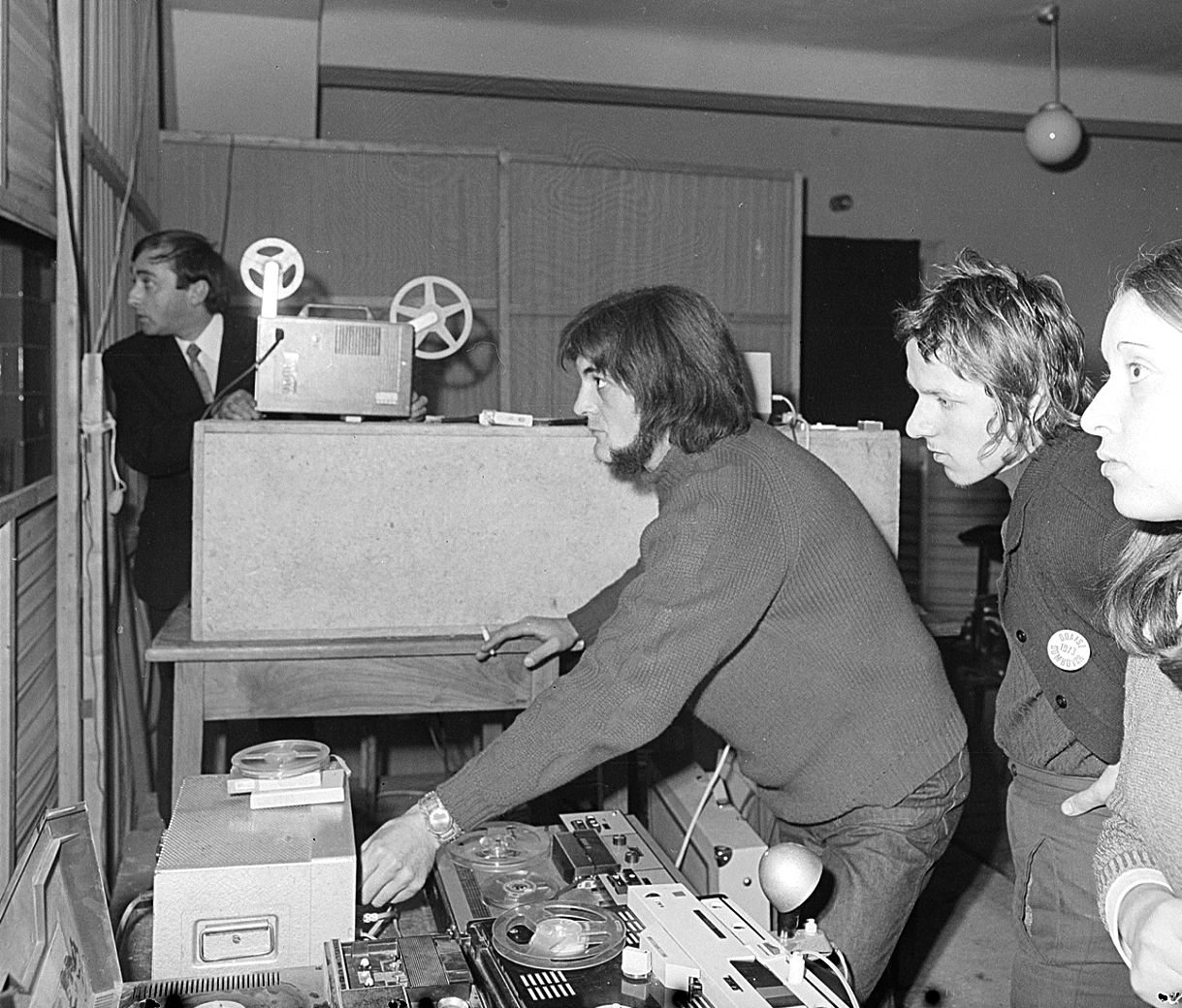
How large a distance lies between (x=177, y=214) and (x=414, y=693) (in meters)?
2.44

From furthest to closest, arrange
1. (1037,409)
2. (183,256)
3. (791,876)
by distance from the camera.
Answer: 1. (183,256)
2. (1037,409)
3. (791,876)

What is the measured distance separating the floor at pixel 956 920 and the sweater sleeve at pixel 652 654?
0.67m

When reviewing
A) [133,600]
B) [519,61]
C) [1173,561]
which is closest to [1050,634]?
[1173,561]

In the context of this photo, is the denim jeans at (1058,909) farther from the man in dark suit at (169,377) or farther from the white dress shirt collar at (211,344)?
the white dress shirt collar at (211,344)

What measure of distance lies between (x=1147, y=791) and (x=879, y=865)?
1.68ft

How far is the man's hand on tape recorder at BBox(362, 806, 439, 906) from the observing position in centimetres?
116

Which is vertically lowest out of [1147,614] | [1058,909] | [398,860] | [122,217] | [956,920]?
[956,920]

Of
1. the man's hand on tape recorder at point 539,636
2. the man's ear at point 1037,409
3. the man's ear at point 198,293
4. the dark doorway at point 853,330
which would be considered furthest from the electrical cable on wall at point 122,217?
the dark doorway at point 853,330

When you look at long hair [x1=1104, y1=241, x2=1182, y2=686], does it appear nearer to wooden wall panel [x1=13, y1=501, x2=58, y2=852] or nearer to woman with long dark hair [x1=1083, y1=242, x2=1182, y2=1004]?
woman with long dark hair [x1=1083, y1=242, x2=1182, y2=1004]

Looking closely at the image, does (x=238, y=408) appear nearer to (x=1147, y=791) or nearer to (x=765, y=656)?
(x=765, y=656)

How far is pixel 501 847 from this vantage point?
4.59 feet

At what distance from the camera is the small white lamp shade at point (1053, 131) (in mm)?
4785

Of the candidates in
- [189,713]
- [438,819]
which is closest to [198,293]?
[189,713]

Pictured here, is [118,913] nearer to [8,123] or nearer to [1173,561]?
[8,123]
